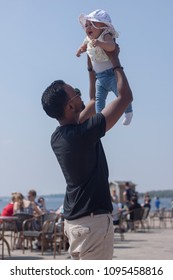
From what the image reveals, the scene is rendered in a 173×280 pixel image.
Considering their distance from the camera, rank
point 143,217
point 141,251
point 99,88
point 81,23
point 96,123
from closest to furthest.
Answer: point 96,123, point 81,23, point 99,88, point 141,251, point 143,217

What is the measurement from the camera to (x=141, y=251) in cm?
1091

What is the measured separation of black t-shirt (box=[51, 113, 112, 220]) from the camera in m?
3.22

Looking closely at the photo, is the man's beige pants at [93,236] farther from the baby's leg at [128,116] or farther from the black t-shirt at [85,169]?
the baby's leg at [128,116]

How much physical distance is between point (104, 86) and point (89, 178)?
0.69 meters

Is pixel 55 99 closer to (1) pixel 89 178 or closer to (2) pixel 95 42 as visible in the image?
(2) pixel 95 42

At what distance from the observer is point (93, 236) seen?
10.6 ft

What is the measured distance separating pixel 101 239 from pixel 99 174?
36 cm

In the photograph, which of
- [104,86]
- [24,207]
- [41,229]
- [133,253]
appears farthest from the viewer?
[24,207]

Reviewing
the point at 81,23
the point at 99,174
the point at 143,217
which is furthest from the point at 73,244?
the point at 143,217

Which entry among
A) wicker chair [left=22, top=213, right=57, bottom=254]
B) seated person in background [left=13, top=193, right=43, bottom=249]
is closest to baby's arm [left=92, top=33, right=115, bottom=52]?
wicker chair [left=22, top=213, right=57, bottom=254]

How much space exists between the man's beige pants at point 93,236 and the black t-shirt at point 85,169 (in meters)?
0.05

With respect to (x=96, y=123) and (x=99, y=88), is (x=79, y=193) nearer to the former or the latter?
(x=96, y=123)

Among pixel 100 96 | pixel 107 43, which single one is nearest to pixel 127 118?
pixel 100 96

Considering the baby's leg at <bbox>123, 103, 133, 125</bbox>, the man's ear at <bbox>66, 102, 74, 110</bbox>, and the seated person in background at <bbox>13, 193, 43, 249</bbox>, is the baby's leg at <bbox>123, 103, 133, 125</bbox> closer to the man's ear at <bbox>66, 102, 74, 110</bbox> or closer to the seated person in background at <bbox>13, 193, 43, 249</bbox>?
the man's ear at <bbox>66, 102, 74, 110</bbox>
